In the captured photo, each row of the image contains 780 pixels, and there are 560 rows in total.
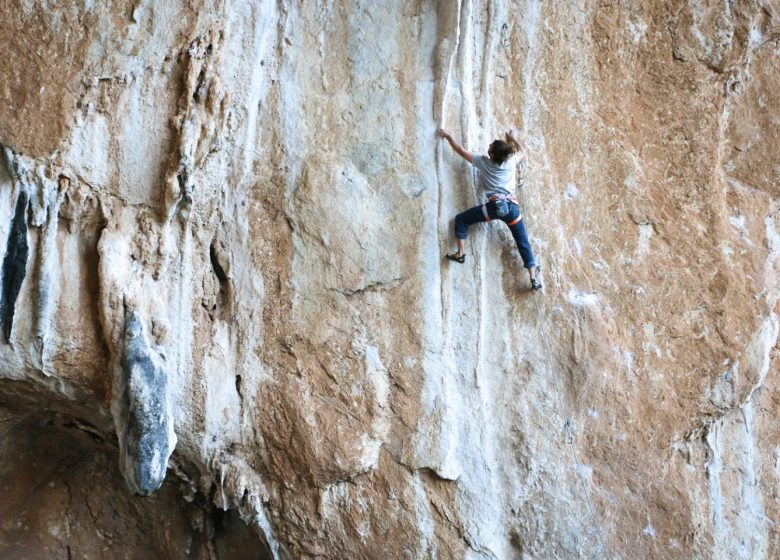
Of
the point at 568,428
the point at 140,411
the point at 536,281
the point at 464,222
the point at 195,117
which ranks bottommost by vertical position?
the point at 568,428

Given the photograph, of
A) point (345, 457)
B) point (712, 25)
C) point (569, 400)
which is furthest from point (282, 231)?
point (712, 25)

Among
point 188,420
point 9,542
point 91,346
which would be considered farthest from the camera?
point 9,542

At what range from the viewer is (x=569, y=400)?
3.95 meters

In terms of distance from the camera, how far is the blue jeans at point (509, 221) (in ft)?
12.6

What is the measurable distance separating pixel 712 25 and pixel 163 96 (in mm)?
3177

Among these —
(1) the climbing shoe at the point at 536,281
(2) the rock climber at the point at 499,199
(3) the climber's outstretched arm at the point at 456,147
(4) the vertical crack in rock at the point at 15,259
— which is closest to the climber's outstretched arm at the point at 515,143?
(2) the rock climber at the point at 499,199

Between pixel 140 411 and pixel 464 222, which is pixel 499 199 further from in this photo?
pixel 140 411

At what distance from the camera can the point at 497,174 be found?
386 centimetres

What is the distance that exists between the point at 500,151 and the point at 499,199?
255mm

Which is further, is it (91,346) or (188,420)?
(188,420)

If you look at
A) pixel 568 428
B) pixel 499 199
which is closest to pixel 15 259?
pixel 499 199

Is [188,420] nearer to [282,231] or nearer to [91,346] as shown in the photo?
[91,346]

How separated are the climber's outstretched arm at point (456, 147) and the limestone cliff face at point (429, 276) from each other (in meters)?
0.08

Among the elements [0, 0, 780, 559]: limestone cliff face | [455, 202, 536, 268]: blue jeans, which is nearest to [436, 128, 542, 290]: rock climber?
[455, 202, 536, 268]: blue jeans
